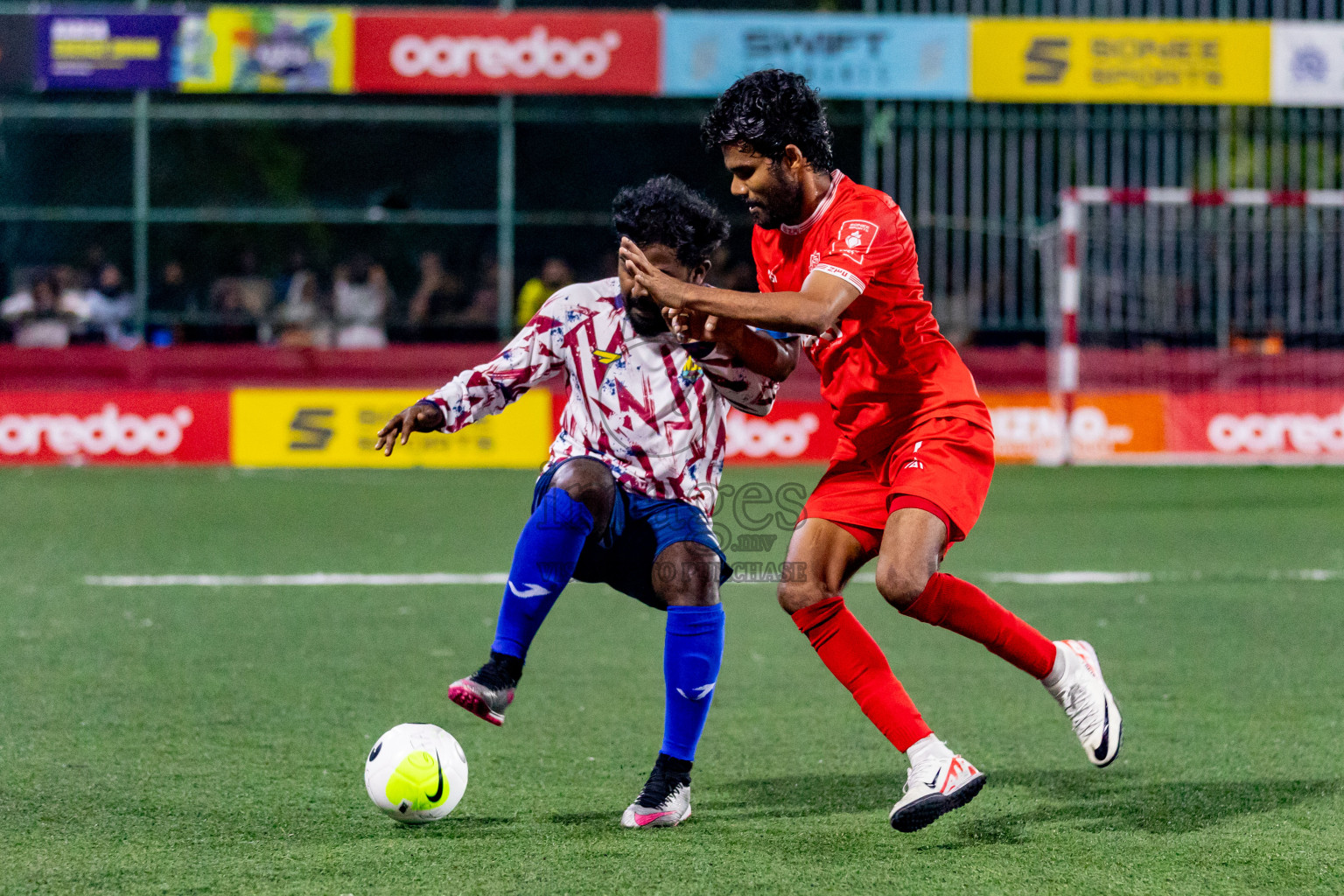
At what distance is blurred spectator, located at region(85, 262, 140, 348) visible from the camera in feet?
56.6

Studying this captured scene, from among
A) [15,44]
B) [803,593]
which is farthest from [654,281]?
[15,44]

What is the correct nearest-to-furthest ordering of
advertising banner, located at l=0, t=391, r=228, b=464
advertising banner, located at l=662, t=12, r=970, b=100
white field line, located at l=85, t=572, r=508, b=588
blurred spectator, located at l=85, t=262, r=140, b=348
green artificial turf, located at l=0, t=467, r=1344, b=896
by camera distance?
green artificial turf, located at l=0, t=467, r=1344, b=896, white field line, located at l=85, t=572, r=508, b=588, advertising banner, located at l=0, t=391, r=228, b=464, advertising banner, located at l=662, t=12, r=970, b=100, blurred spectator, located at l=85, t=262, r=140, b=348

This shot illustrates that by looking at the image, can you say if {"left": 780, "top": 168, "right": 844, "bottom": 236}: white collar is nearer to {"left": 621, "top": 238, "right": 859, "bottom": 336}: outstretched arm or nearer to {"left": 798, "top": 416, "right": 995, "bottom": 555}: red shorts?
{"left": 621, "top": 238, "right": 859, "bottom": 336}: outstretched arm

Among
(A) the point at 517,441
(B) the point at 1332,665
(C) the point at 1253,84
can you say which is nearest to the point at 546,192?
(A) the point at 517,441

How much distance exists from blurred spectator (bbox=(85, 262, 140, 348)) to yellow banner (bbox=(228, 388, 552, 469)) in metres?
2.77

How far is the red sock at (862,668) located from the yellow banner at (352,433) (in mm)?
10683

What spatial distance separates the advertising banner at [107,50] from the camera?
54.2 ft

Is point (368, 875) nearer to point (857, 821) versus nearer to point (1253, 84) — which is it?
point (857, 821)

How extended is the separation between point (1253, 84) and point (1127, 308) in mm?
2700

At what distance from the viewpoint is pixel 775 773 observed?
469cm

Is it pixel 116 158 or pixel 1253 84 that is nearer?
pixel 1253 84

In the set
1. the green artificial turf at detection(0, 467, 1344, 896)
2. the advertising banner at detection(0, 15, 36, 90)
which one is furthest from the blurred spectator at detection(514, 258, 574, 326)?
the green artificial turf at detection(0, 467, 1344, 896)

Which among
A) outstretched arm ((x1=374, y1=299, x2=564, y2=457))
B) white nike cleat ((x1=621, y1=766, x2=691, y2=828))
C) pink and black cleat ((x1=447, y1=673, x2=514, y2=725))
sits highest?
outstretched arm ((x1=374, y1=299, x2=564, y2=457))

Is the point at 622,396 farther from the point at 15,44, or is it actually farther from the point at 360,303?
the point at 15,44
